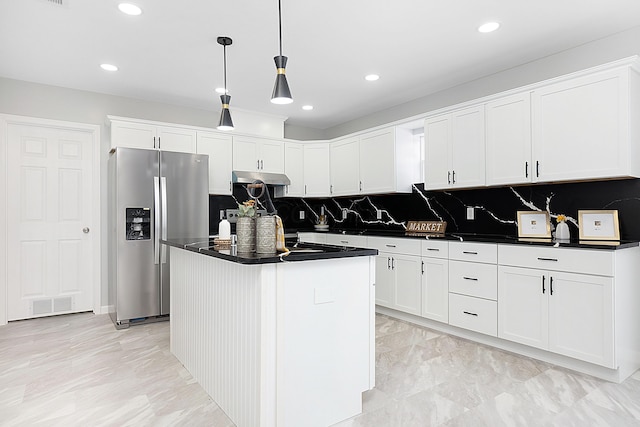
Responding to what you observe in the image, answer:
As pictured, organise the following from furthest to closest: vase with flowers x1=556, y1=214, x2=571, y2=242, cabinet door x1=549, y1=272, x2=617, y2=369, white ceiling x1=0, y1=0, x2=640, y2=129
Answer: vase with flowers x1=556, y1=214, x2=571, y2=242, white ceiling x1=0, y1=0, x2=640, y2=129, cabinet door x1=549, y1=272, x2=617, y2=369

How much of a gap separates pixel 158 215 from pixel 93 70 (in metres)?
1.59

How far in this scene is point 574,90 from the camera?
2959 mm

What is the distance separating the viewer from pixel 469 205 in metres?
4.09

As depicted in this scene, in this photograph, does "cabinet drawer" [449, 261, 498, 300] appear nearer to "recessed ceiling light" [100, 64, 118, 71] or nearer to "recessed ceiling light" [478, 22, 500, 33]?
"recessed ceiling light" [478, 22, 500, 33]

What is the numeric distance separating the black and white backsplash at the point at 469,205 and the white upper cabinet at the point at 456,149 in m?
0.33

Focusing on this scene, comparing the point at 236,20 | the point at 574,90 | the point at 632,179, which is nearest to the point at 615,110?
the point at 574,90

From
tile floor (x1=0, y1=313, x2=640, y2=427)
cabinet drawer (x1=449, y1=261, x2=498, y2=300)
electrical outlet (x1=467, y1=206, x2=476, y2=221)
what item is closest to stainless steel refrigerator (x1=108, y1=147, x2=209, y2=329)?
tile floor (x1=0, y1=313, x2=640, y2=427)

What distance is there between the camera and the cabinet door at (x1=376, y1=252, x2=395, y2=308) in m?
4.17

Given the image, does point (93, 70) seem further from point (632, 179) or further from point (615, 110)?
point (632, 179)

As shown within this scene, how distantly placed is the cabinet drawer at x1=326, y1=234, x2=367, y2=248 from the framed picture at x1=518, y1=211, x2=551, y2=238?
170 centimetres

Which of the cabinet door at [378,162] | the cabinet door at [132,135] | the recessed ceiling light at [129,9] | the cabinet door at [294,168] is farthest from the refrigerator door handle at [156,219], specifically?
the cabinet door at [378,162]

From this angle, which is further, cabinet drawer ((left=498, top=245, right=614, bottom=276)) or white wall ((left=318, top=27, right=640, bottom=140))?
white wall ((left=318, top=27, right=640, bottom=140))

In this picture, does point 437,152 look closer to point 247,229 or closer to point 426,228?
point 426,228

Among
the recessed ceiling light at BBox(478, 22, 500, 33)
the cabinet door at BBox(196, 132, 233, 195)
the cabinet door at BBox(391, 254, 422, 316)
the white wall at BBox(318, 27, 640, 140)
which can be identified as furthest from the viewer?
the cabinet door at BBox(196, 132, 233, 195)
